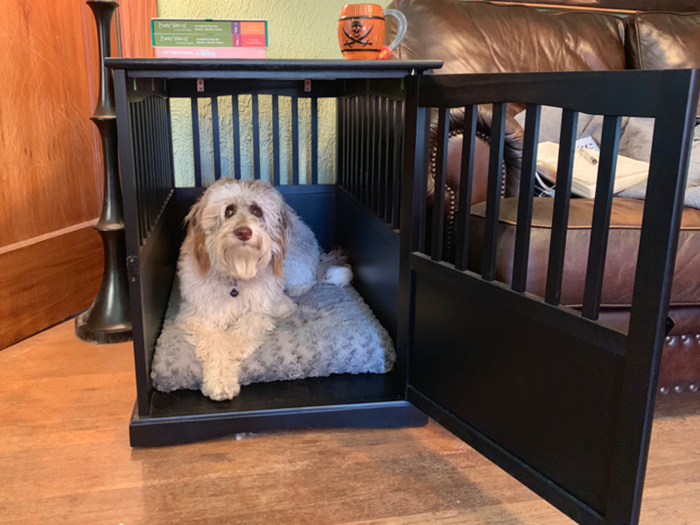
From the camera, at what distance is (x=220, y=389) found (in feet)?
4.84

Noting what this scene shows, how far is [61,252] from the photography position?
2207mm

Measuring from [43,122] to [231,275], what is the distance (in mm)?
1063

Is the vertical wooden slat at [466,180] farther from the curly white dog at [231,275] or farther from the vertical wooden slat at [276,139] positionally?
the vertical wooden slat at [276,139]

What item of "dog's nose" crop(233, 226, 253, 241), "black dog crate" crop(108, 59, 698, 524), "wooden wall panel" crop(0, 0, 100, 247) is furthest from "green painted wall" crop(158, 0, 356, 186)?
"dog's nose" crop(233, 226, 253, 241)

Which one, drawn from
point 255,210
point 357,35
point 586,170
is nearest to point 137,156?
point 255,210

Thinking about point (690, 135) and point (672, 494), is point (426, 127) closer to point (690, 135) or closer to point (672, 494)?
point (690, 135)

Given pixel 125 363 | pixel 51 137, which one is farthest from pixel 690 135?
pixel 51 137

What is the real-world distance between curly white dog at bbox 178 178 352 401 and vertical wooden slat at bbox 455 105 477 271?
24.9 inches

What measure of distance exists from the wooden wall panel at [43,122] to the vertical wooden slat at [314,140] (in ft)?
3.07

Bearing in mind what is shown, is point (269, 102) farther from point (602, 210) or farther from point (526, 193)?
point (602, 210)

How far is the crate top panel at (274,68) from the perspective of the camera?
1236 mm

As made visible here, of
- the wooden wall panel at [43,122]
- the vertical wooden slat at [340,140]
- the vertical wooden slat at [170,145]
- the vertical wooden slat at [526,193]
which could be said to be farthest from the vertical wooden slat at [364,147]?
the wooden wall panel at [43,122]

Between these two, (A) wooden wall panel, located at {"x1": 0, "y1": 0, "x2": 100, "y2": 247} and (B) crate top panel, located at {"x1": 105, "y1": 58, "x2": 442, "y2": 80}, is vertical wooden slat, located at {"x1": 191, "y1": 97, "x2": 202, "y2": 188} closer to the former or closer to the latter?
(A) wooden wall panel, located at {"x1": 0, "y1": 0, "x2": 100, "y2": 247}

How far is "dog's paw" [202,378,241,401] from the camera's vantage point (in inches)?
58.0
